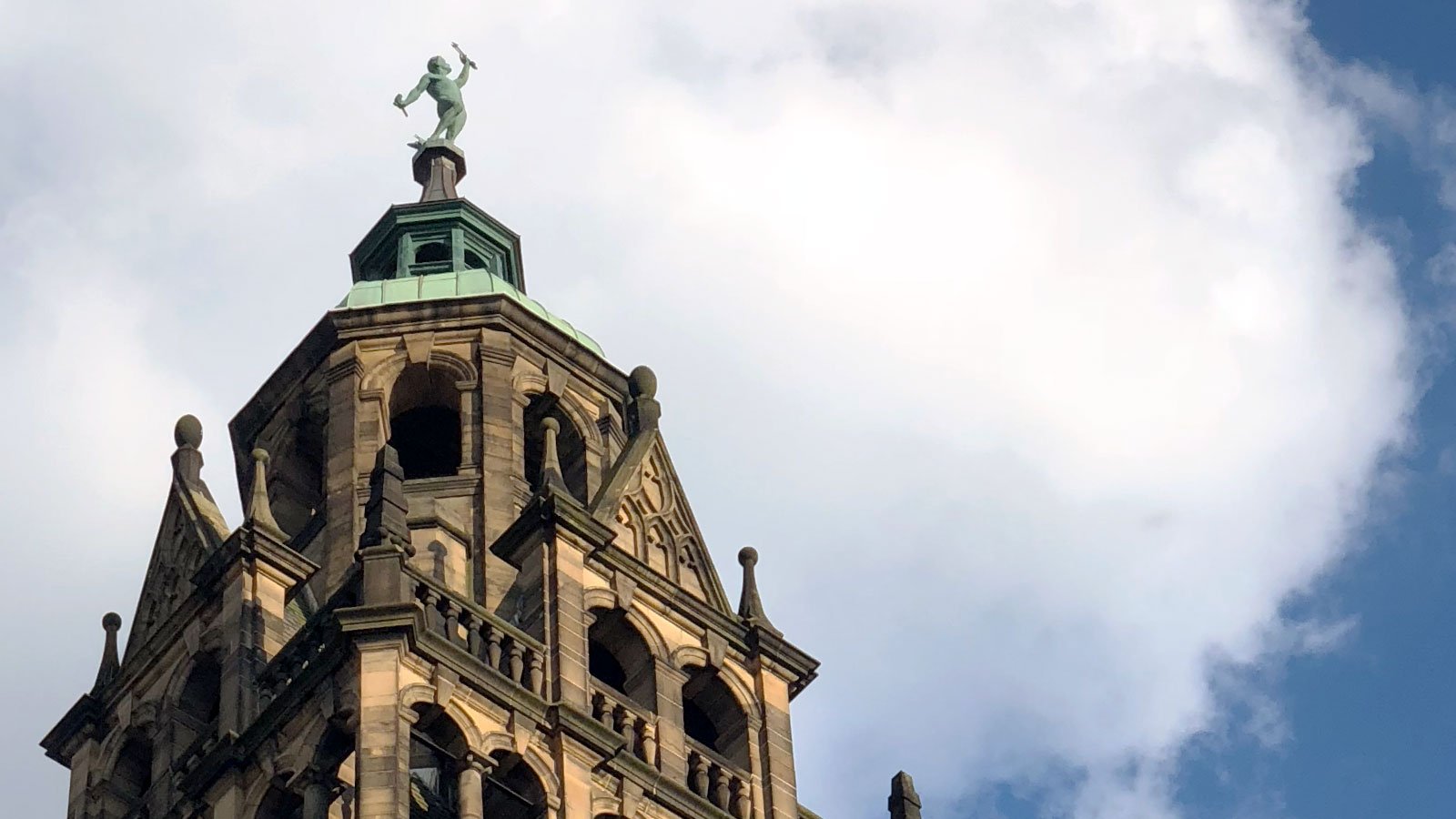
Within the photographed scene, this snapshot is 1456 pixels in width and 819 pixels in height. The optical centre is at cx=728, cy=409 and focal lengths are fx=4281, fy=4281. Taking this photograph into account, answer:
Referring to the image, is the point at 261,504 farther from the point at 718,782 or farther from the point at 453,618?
the point at 718,782

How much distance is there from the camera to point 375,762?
46.2 metres

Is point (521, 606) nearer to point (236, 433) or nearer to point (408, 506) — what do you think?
point (408, 506)

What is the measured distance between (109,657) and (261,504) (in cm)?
347

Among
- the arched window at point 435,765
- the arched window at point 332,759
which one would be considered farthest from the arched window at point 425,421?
the arched window at point 332,759

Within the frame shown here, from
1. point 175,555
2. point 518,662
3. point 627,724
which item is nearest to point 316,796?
point 518,662

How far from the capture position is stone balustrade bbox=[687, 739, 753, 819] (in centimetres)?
5084

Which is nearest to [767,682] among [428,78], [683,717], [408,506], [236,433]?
[683,717]

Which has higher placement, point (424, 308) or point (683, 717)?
point (424, 308)

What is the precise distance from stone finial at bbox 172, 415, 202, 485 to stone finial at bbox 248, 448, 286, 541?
2177 mm

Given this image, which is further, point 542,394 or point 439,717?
point 542,394

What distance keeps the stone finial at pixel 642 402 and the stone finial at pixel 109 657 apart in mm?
7213

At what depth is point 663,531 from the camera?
5462 cm

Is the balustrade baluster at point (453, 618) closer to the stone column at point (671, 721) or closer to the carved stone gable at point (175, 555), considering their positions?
the stone column at point (671, 721)

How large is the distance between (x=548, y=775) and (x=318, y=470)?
9843 mm
